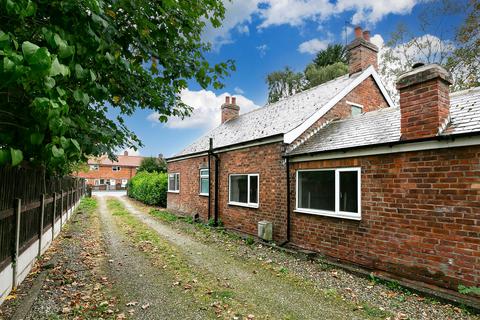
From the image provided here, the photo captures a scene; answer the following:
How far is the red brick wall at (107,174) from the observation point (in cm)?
5606

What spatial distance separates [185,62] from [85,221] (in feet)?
40.5

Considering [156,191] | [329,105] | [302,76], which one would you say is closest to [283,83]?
[302,76]

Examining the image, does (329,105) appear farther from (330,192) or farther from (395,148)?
(395,148)

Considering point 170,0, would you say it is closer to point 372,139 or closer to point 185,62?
point 185,62

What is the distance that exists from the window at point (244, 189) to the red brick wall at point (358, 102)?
255 cm

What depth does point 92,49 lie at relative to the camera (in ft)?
9.71

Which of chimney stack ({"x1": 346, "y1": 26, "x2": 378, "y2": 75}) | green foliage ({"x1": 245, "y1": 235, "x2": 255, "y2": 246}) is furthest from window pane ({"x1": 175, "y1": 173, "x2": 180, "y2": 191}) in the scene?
chimney stack ({"x1": 346, "y1": 26, "x2": 378, "y2": 75})

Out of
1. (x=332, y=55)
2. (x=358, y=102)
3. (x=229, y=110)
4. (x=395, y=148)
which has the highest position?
(x=332, y=55)

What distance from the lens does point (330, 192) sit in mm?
7918

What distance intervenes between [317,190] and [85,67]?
6.82 metres

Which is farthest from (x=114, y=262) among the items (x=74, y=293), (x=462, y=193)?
(x=462, y=193)

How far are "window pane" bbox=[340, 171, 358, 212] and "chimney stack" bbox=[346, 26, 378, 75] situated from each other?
23.4 ft

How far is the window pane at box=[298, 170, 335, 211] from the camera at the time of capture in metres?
7.93

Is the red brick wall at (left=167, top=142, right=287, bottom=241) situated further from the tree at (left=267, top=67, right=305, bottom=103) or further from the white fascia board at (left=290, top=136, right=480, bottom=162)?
the tree at (left=267, top=67, right=305, bottom=103)
